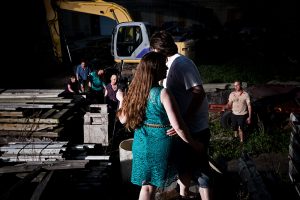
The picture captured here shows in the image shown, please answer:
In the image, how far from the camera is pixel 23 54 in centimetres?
1570

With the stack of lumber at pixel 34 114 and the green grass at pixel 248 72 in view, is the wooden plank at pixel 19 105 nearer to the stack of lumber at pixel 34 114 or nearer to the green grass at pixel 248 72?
the stack of lumber at pixel 34 114

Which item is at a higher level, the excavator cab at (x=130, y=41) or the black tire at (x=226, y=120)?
the excavator cab at (x=130, y=41)

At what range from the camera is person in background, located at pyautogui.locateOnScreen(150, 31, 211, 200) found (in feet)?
10.9

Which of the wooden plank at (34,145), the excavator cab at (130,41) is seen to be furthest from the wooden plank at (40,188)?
the excavator cab at (130,41)

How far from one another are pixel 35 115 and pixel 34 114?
8cm

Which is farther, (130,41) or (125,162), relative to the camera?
(130,41)

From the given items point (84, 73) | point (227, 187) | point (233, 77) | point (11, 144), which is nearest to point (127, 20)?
point (84, 73)

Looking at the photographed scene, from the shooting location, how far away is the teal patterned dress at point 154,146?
296 centimetres

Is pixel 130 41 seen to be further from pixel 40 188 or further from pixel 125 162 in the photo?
pixel 40 188

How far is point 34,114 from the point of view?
605cm

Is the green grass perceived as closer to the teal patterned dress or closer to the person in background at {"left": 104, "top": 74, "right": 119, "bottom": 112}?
the person in background at {"left": 104, "top": 74, "right": 119, "bottom": 112}

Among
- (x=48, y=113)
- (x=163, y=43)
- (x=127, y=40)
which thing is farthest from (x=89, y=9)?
(x=163, y=43)

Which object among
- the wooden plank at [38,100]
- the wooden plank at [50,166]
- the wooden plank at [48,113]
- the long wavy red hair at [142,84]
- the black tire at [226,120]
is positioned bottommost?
the black tire at [226,120]

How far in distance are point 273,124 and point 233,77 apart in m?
4.58
